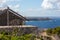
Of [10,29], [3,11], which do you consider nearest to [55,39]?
[10,29]

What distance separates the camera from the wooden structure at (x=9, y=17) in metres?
24.6

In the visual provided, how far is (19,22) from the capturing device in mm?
24953

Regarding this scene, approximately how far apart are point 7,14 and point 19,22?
1315 mm

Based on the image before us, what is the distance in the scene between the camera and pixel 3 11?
24547mm

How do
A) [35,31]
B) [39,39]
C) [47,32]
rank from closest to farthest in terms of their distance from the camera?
[39,39], [35,31], [47,32]

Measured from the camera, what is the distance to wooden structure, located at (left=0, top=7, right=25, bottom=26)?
24578 millimetres

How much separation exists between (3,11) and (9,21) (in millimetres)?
1168

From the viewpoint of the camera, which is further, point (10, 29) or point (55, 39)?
point (55, 39)

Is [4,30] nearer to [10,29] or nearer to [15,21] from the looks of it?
[10,29]

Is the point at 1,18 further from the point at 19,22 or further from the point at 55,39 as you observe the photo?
the point at 55,39

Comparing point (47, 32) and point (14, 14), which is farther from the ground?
point (14, 14)

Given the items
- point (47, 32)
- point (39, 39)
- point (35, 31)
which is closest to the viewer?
point (39, 39)

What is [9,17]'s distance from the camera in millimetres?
25375

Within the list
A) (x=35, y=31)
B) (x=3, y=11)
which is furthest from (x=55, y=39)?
(x=3, y=11)
